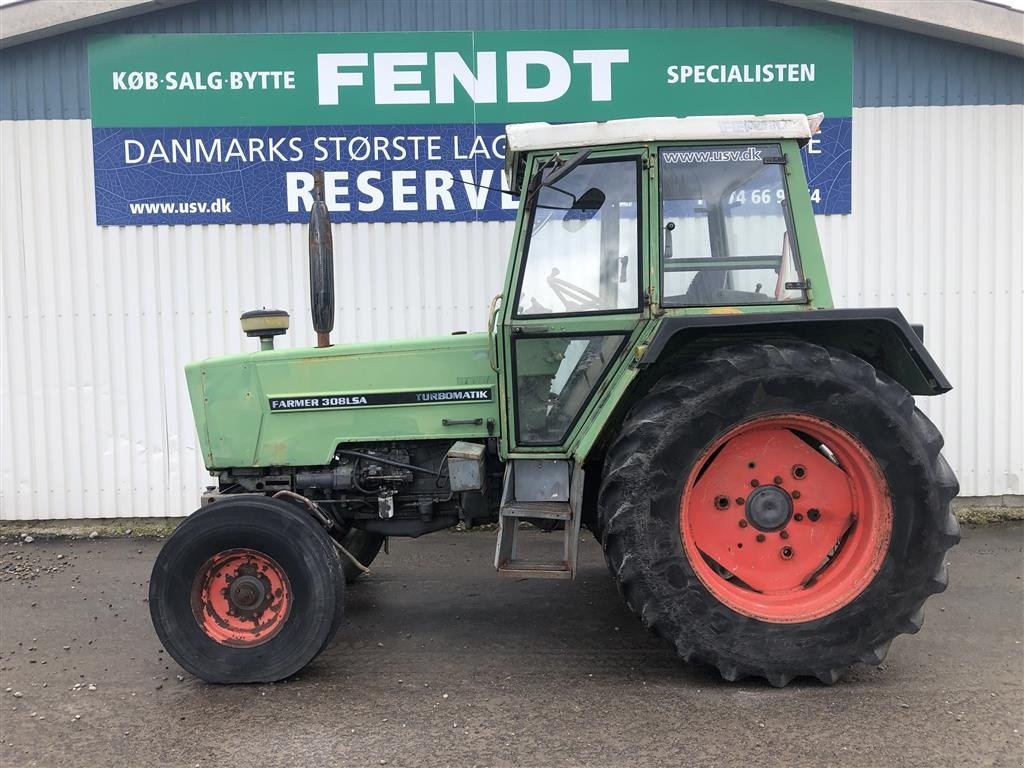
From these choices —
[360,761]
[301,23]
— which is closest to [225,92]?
[301,23]

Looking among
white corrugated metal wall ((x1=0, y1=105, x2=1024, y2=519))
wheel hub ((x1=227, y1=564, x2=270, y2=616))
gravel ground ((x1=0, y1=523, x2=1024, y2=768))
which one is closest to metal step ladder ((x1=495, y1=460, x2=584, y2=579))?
gravel ground ((x1=0, y1=523, x2=1024, y2=768))

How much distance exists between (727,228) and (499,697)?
2.32 meters

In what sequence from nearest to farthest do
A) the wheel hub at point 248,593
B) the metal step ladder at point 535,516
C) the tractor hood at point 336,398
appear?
1. the metal step ladder at point 535,516
2. the wheel hub at point 248,593
3. the tractor hood at point 336,398

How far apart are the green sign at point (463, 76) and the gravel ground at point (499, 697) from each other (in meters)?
3.71

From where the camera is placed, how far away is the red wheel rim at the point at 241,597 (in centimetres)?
341

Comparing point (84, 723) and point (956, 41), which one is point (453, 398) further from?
point (956, 41)

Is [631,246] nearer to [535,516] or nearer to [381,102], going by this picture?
[535,516]

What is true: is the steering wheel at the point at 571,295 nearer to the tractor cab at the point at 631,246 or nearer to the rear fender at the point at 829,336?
the tractor cab at the point at 631,246

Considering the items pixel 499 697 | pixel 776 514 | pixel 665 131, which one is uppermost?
pixel 665 131

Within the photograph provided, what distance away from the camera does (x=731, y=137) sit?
3334 mm

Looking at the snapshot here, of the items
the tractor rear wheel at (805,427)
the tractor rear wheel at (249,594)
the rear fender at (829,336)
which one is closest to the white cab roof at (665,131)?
the rear fender at (829,336)

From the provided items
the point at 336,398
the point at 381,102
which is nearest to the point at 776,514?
the point at 336,398

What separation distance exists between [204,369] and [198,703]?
1.57 metres

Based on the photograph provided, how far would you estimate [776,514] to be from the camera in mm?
3355
